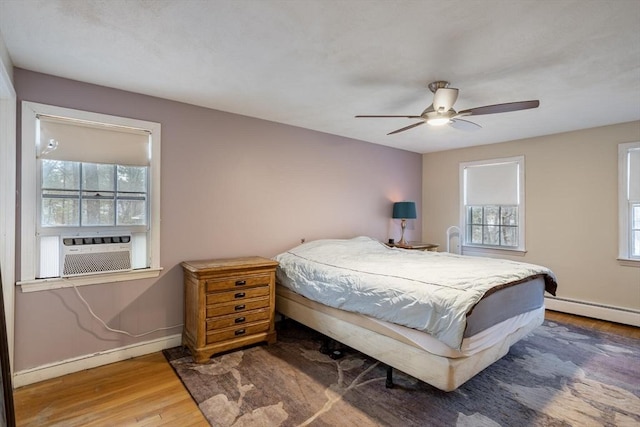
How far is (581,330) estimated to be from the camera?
141 inches

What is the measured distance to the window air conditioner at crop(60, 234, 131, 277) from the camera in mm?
2619

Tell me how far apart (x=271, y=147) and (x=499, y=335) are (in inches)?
114

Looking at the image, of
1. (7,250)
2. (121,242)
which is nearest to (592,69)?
(121,242)

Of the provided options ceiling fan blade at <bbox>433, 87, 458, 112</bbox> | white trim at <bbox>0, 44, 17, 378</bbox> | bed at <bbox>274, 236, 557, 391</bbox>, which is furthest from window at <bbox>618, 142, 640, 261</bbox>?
white trim at <bbox>0, 44, 17, 378</bbox>

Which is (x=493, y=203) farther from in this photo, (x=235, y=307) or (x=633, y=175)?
(x=235, y=307)

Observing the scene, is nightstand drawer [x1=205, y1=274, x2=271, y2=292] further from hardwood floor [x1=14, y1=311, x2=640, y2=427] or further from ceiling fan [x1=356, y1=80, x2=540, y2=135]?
ceiling fan [x1=356, y1=80, x2=540, y2=135]

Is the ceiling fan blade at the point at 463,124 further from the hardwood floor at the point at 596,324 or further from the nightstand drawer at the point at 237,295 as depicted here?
the hardwood floor at the point at 596,324

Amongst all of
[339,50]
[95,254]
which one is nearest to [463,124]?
[339,50]

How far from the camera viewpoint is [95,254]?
2.73 metres

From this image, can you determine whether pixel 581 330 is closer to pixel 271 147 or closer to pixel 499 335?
pixel 499 335

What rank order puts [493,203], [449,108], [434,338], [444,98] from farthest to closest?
[493,203], [449,108], [444,98], [434,338]

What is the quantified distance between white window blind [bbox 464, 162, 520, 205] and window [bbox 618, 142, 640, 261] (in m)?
1.12

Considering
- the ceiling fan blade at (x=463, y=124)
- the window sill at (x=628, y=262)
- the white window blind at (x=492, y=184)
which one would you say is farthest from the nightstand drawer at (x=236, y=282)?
the window sill at (x=628, y=262)

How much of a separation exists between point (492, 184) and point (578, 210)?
1123 millimetres
